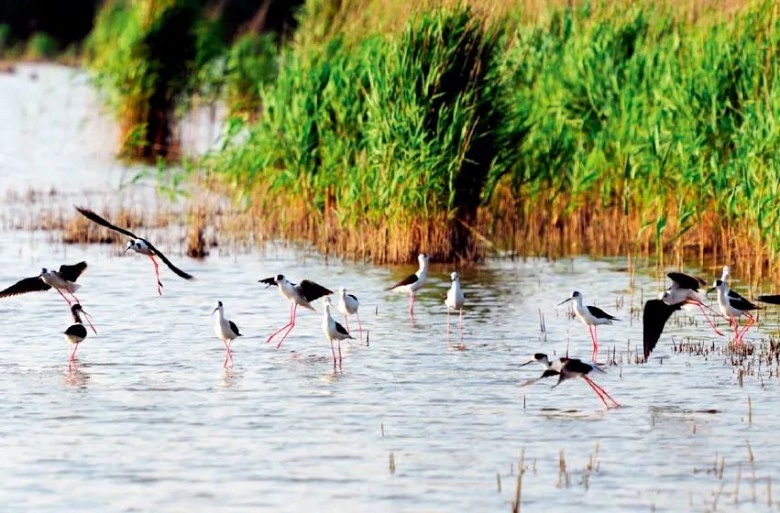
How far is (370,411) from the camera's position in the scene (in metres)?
10.8

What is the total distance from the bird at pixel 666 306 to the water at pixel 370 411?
0.23 meters

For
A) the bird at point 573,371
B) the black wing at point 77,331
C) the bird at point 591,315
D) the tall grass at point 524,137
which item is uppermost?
the tall grass at point 524,137

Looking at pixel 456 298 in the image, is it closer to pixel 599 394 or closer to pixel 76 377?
pixel 599 394

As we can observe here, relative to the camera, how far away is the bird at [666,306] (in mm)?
12250

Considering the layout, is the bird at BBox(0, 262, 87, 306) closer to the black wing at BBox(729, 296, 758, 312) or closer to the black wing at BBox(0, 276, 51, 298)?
the black wing at BBox(0, 276, 51, 298)

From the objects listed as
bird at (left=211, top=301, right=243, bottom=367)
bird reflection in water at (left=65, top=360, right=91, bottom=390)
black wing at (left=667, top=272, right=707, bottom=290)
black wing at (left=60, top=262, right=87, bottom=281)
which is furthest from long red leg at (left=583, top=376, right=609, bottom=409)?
black wing at (left=60, top=262, right=87, bottom=281)

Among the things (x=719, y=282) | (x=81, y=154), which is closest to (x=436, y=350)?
(x=719, y=282)

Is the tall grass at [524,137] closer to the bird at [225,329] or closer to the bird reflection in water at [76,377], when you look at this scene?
the bird at [225,329]

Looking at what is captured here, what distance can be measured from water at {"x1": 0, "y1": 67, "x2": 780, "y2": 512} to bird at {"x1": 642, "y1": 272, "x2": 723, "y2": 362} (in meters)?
0.23

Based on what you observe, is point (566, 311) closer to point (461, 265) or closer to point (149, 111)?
point (461, 265)

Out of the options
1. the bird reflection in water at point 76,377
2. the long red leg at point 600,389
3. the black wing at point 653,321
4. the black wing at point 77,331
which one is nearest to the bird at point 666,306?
the black wing at point 653,321

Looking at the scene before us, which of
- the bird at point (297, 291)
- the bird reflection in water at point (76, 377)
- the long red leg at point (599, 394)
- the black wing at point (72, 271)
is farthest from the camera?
the black wing at point (72, 271)

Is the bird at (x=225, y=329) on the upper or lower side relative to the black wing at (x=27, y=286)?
lower

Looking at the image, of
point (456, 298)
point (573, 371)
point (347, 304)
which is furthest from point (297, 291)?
point (573, 371)
